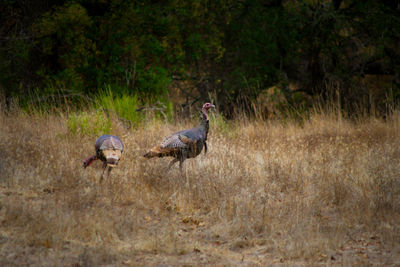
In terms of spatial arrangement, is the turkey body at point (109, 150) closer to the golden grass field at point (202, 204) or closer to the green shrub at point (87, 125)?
the golden grass field at point (202, 204)

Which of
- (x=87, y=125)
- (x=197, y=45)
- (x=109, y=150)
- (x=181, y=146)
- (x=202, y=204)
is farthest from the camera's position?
(x=197, y=45)

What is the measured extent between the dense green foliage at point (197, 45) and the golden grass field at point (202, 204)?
341 cm

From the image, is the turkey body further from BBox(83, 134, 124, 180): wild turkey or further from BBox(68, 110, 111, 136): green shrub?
BBox(68, 110, 111, 136): green shrub

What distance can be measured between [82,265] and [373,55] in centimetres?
1051

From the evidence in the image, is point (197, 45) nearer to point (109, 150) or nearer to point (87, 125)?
point (87, 125)

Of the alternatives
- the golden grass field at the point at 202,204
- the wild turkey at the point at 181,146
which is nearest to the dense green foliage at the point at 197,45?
the golden grass field at the point at 202,204

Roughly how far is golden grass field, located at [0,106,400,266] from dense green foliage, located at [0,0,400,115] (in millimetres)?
3407

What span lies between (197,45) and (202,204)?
7746 mm

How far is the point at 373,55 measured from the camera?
1271 cm

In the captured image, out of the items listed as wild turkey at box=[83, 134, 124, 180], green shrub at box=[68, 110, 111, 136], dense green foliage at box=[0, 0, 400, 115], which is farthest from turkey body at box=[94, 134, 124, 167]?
dense green foliage at box=[0, 0, 400, 115]

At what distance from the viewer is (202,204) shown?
20.5 ft

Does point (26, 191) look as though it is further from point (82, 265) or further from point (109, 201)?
point (82, 265)

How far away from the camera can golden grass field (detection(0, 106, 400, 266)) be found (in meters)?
4.87

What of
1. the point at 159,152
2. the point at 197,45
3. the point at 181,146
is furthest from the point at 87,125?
the point at 197,45
